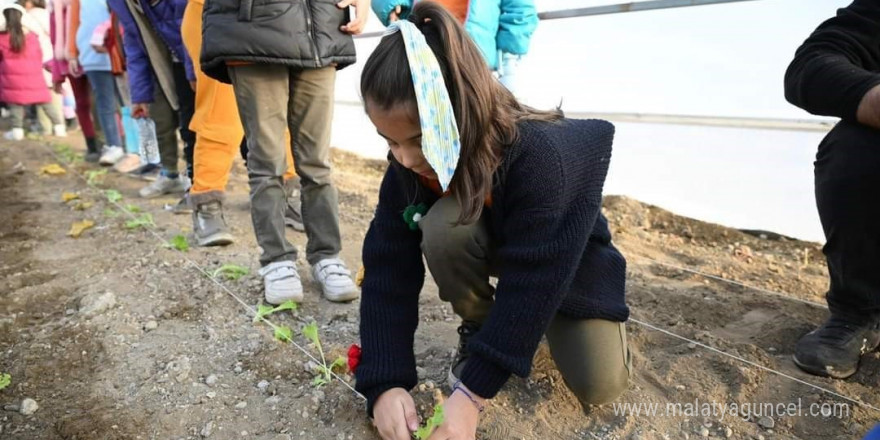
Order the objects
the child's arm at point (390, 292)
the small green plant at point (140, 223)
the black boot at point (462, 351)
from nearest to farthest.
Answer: the child's arm at point (390, 292) < the black boot at point (462, 351) < the small green plant at point (140, 223)

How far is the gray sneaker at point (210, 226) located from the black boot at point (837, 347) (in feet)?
7.15

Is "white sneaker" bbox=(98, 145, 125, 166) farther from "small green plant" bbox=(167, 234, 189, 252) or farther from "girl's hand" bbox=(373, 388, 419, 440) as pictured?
"girl's hand" bbox=(373, 388, 419, 440)

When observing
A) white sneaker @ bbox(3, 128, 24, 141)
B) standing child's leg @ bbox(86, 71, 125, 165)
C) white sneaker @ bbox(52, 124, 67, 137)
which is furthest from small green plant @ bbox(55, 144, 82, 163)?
white sneaker @ bbox(52, 124, 67, 137)

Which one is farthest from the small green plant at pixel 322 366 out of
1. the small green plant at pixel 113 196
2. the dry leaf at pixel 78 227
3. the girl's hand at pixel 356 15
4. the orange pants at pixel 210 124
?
the small green plant at pixel 113 196

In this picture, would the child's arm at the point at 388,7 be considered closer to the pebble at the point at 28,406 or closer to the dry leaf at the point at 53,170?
the pebble at the point at 28,406

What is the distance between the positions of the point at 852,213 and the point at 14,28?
7880 millimetres

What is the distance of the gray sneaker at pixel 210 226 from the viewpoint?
8.64 feet

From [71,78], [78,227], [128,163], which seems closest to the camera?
[78,227]

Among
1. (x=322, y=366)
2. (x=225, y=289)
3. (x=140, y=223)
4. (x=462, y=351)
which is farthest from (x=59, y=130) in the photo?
(x=462, y=351)

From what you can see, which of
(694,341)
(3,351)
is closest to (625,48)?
(694,341)

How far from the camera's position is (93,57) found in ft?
14.7

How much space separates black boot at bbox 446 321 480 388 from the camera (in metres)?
1.56

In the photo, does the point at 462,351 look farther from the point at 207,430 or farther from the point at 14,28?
the point at 14,28

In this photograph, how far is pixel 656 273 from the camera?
2.44m
